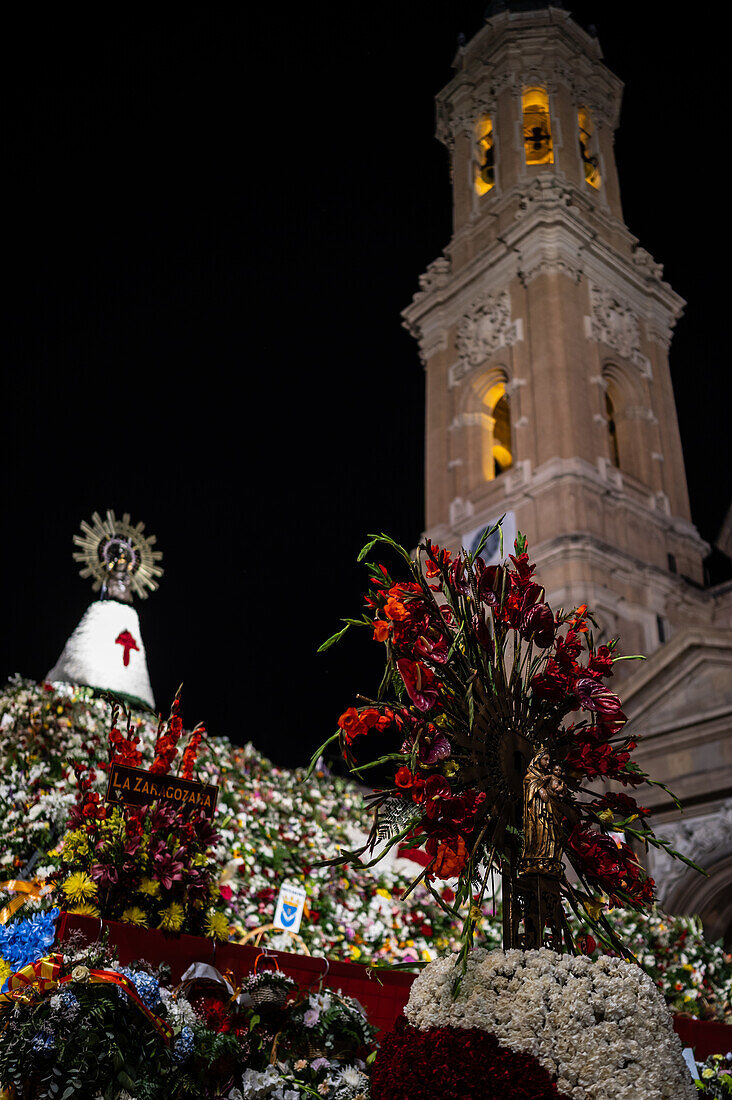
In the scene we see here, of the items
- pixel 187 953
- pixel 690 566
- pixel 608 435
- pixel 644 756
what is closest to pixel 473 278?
pixel 608 435

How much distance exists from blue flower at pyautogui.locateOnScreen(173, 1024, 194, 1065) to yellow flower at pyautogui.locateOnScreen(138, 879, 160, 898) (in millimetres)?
1795

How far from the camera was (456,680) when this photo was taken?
4.31 metres

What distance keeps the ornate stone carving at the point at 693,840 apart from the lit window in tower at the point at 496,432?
49.3ft

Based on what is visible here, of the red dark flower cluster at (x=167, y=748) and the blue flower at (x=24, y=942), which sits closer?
the blue flower at (x=24, y=942)

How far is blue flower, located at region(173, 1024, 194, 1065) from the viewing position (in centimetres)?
430

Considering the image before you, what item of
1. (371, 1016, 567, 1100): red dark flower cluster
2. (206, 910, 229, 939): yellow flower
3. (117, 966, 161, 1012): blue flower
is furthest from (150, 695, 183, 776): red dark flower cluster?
(371, 1016, 567, 1100): red dark flower cluster

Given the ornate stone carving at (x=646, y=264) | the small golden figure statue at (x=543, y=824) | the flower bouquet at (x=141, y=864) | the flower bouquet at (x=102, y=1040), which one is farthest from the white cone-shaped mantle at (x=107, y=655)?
the ornate stone carving at (x=646, y=264)

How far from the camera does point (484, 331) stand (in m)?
31.6

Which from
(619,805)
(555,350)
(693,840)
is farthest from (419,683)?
(555,350)

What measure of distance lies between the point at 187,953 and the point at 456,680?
2640 mm

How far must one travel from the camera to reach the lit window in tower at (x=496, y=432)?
3091 cm

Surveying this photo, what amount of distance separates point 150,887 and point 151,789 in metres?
0.66

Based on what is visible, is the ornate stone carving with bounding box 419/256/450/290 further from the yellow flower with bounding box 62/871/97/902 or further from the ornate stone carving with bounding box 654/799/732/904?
the yellow flower with bounding box 62/871/97/902

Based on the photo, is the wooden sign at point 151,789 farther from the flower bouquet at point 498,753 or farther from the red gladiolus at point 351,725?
the red gladiolus at point 351,725
